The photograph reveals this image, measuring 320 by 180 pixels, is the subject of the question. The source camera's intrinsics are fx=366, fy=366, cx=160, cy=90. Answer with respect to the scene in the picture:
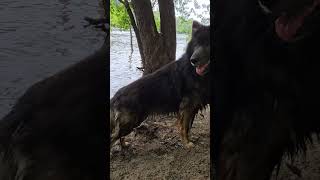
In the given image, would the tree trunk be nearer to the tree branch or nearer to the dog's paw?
the tree branch

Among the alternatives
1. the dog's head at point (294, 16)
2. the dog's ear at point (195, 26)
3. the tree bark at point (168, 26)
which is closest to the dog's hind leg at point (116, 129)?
the tree bark at point (168, 26)

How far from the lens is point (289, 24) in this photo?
129cm

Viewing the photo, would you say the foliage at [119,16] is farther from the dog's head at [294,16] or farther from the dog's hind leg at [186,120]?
the dog's head at [294,16]

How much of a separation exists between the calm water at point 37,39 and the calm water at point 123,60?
4.2 inches

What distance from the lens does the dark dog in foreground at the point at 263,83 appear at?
51.3 inches

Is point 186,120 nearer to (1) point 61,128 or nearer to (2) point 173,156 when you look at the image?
(2) point 173,156

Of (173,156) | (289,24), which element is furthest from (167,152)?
(289,24)

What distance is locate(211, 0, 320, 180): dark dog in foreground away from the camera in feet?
4.27

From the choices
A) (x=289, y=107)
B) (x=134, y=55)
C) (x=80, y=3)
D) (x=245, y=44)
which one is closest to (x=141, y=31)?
(x=134, y=55)

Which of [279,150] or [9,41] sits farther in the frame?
[279,150]

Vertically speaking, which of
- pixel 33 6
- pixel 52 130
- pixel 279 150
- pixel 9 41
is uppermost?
pixel 33 6

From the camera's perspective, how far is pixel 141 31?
4.64ft

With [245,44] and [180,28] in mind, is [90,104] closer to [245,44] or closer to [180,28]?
[180,28]

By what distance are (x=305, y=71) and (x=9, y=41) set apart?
1.05 m
